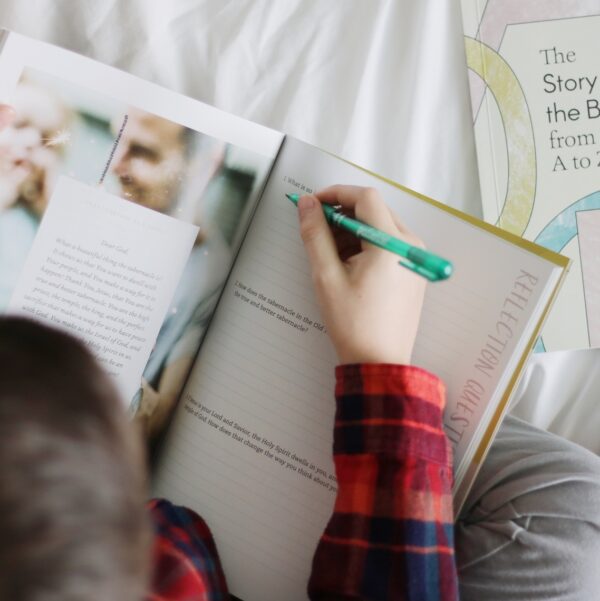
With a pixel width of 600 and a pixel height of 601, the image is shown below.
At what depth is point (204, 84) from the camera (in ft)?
2.19

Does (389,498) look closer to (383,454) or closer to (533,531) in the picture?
(383,454)

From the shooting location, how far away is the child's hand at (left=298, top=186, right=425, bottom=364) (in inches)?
20.4

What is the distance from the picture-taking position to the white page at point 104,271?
569 mm

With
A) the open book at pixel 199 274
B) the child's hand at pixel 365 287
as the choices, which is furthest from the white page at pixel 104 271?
the child's hand at pixel 365 287

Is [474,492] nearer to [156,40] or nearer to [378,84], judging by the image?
[378,84]

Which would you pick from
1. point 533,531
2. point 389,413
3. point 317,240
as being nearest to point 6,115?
point 317,240

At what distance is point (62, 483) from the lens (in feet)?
1.01

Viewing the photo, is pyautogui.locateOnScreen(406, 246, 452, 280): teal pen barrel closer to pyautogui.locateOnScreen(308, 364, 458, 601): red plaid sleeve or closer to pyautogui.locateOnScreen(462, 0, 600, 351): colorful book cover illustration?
pyautogui.locateOnScreen(308, 364, 458, 601): red plaid sleeve

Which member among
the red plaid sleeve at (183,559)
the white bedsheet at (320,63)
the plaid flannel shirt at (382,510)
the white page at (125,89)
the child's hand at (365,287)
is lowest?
the red plaid sleeve at (183,559)

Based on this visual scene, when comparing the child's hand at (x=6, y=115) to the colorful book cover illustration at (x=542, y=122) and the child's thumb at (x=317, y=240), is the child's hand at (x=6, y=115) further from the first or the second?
the colorful book cover illustration at (x=542, y=122)

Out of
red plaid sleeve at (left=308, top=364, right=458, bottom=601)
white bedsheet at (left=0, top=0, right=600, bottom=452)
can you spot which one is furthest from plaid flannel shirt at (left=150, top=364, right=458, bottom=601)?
white bedsheet at (left=0, top=0, right=600, bottom=452)

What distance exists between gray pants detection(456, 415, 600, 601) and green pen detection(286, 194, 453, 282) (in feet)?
0.68

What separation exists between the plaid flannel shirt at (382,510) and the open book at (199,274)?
0.06m

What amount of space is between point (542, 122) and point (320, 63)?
21 centimetres
